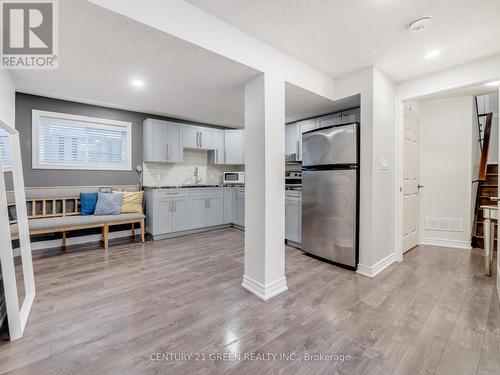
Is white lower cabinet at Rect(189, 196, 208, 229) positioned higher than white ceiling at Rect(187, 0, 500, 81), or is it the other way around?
white ceiling at Rect(187, 0, 500, 81)

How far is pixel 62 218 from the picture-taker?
3250 millimetres

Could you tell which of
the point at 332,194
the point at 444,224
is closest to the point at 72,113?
the point at 332,194

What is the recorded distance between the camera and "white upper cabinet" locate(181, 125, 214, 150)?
4.50 metres

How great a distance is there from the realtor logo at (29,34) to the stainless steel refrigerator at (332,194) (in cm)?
275

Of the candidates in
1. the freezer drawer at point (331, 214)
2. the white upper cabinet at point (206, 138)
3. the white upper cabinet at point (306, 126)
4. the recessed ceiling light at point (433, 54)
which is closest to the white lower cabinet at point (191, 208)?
the white upper cabinet at point (206, 138)

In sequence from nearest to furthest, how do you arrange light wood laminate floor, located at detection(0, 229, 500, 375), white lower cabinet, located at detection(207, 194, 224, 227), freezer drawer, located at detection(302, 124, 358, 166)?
light wood laminate floor, located at detection(0, 229, 500, 375), freezer drawer, located at detection(302, 124, 358, 166), white lower cabinet, located at detection(207, 194, 224, 227)

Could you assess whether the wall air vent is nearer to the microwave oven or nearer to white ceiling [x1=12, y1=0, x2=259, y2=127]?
the microwave oven

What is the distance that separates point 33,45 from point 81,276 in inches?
89.4

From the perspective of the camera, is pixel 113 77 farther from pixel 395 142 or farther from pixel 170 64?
pixel 395 142

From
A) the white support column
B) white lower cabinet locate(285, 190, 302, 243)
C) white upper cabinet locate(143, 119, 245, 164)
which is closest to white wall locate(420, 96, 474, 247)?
white lower cabinet locate(285, 190, 302, 243)

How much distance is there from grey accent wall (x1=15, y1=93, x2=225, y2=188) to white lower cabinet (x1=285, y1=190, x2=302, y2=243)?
2842 mm

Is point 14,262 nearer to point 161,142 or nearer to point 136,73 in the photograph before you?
point 136,73

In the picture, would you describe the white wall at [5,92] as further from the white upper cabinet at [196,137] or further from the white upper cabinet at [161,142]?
the white upper cabinet at [196,137]

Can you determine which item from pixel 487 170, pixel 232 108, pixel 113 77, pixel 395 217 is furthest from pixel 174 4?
pixel 487 170
